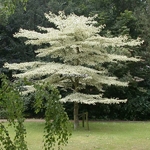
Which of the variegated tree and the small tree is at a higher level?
the variegated tree

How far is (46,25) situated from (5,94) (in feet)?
71.4

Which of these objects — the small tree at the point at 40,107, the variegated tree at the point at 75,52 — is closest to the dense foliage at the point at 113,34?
the variegated tree at the point at 75,52

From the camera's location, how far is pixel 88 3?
26.5m

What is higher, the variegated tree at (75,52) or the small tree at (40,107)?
the variegated tree at (75,52)

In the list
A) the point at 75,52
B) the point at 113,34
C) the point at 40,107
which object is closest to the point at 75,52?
the point at 75,52

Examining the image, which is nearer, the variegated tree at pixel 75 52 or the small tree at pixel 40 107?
the small tree at pixel 40 107

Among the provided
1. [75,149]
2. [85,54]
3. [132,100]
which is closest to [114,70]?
[132,100]

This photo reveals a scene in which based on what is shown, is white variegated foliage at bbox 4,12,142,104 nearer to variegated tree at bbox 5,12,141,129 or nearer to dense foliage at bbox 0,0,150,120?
variegated tree at bbox 5,12,141,129

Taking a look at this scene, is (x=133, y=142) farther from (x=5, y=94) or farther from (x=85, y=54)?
(x=5, y=94)

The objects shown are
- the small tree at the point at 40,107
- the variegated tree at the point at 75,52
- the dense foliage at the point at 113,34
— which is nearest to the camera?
the small tree at the point at 40,107

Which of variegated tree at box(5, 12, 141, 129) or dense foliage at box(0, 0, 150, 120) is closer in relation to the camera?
variegated tree at box(5, 12, 141, 129)

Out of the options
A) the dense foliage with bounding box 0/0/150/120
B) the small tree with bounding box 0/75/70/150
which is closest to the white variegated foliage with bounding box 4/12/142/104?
the dense foliage with bounding box 0/0/150/120

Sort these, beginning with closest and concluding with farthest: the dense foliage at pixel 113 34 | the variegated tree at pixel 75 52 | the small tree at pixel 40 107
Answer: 1. the small tree at pixel 40 107
2. the variegated tree at pixel 75 52
3. the dense foliage at pixel 113 34

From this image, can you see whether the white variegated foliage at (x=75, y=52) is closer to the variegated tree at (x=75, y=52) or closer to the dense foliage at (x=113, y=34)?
the variegated tree at (x=75, y=52)
